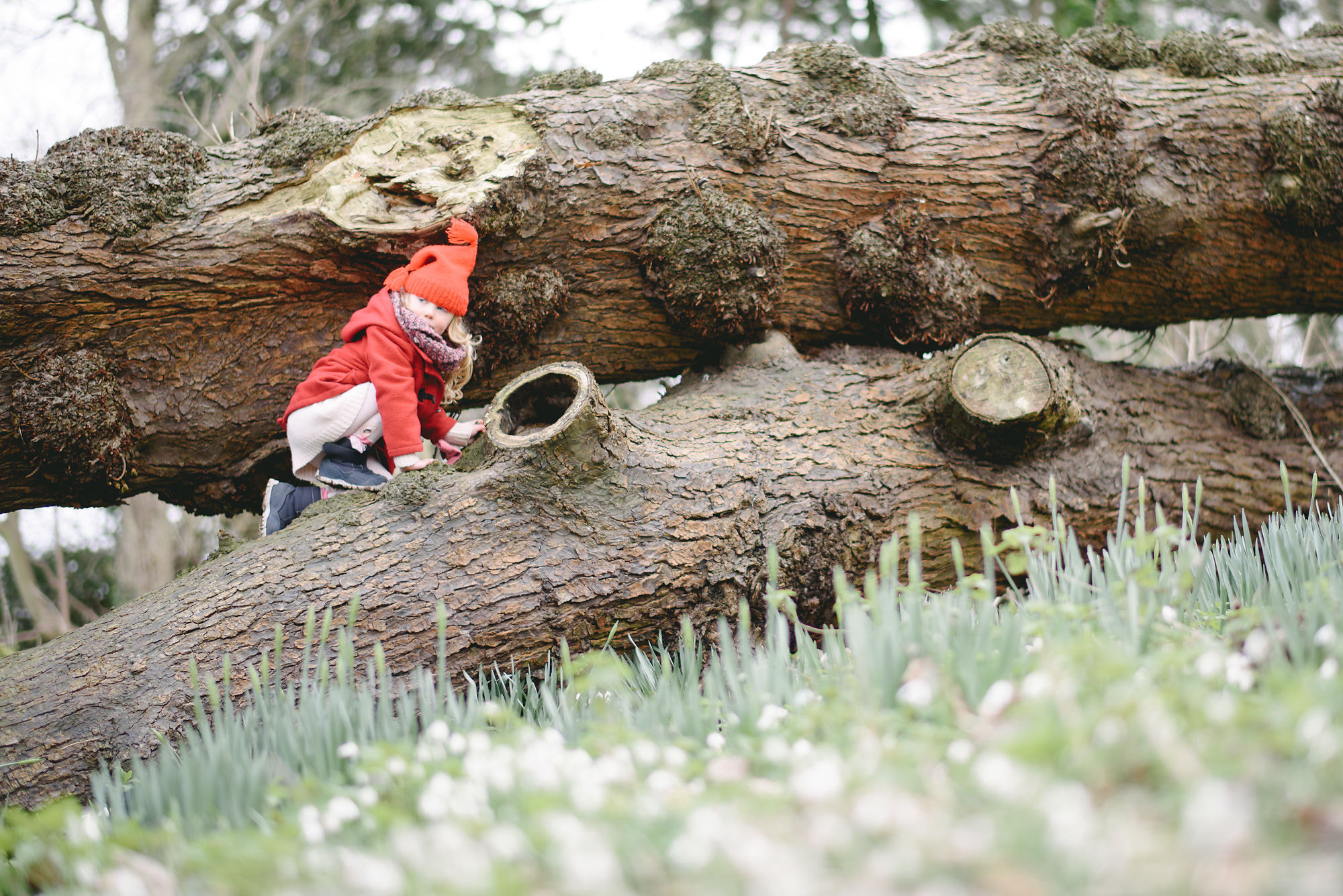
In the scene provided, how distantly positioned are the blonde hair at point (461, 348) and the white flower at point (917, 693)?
2.35 m

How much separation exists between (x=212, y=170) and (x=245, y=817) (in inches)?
105

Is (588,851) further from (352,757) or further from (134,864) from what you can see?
(352,757)

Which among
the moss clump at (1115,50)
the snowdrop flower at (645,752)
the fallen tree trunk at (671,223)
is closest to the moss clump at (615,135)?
the fallen tree trunk at (671,223)

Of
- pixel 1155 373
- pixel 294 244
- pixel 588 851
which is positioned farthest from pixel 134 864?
pixel 1155 373

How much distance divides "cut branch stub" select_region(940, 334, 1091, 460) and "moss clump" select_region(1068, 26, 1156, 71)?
5.47 feet

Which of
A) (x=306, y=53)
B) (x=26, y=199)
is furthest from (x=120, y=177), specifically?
(x=306, y=53)

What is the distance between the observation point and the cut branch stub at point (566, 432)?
297 centimetres

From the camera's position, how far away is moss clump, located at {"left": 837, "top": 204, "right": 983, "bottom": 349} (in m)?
3.89

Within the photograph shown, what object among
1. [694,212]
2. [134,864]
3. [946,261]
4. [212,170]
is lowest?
[134,864]

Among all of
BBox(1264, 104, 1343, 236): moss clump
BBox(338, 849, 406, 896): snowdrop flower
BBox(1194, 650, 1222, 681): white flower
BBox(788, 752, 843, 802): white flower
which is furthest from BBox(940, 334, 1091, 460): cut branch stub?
BBox(338, 849, 406, 896): snowdrop flower

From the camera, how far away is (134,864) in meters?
1.58

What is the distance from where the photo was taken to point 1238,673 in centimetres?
166

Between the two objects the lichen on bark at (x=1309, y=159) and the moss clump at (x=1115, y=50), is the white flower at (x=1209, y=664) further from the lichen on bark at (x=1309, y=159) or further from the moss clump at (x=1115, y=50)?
the moss clump at (x=1115, y=50)

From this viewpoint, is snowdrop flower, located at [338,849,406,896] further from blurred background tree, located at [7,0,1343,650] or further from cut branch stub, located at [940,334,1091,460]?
blurred background tree, located at [7,0,1343,650]
